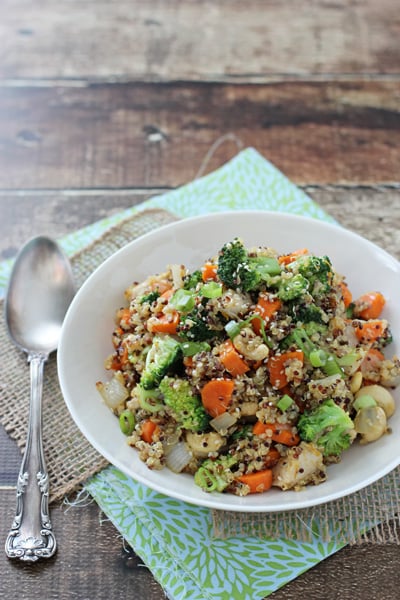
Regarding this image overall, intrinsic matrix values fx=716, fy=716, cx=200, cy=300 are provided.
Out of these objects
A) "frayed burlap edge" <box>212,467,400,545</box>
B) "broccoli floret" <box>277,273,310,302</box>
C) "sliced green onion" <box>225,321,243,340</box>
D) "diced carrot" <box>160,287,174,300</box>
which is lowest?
"frayed burlap edge" <box>212,467,400,545</box>

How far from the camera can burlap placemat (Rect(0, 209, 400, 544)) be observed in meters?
3.52

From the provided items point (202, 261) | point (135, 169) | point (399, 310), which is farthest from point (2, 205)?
point (399, 310)

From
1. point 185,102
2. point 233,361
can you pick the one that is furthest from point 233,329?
point 185,102

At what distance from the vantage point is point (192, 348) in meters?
3.35

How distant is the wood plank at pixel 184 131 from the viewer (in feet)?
17.8

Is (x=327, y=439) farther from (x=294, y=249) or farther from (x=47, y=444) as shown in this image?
(x=47, y=444)

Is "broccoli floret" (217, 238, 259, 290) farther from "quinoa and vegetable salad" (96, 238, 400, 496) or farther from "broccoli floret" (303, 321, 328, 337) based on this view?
"broccoli floret" (303, 321, 328, 337)

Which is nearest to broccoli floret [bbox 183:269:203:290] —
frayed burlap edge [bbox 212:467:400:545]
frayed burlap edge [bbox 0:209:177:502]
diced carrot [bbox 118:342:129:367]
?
diced carrot [bbox 118:342:129:367]

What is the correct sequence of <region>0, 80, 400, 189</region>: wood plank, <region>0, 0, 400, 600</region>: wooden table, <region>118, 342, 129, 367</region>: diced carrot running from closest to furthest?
1. <region>118, 342, 129, 367</region>: diced carrot
2. <region>0, 0, 400, 600</region>: wooden table
3. <region>0, 80, 400, 189</region>: wood plank

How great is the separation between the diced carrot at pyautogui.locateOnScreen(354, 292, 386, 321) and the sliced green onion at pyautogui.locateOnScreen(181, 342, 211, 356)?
0.94m

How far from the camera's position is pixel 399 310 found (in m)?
3.80

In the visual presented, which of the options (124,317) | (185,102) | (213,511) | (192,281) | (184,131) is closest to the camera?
(213,511)

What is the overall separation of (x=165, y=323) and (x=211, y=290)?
0.29 meters

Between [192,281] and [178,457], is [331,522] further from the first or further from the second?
[192,281]
